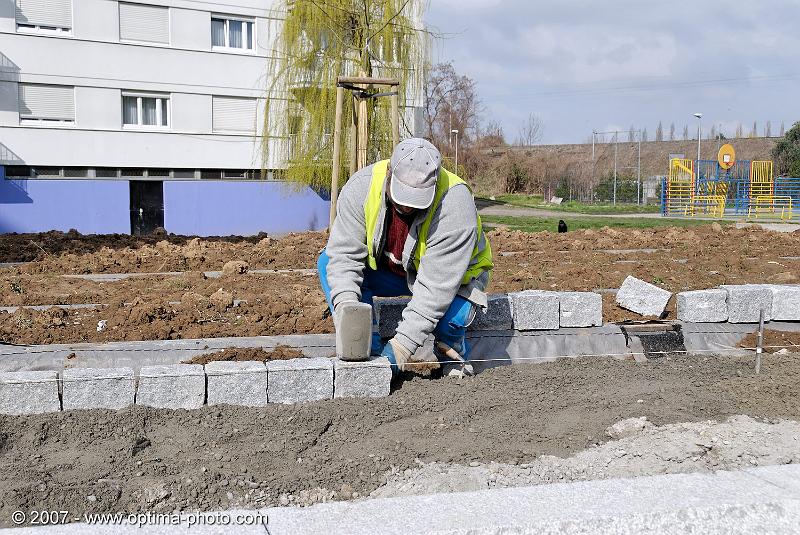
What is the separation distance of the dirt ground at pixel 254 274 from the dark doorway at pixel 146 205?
30.6 ft

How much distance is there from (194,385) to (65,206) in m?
19.1

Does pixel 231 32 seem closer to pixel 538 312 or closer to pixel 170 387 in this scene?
pixel 538 312

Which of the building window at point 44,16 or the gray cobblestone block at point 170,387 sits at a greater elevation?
the building window at point 44,16

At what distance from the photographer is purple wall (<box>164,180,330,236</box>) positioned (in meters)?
23.1

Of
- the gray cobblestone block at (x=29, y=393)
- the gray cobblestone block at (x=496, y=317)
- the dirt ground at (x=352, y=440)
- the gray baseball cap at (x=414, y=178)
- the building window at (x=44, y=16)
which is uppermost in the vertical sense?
the building window at (x=44, y=16)

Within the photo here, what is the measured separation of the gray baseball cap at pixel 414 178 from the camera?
443cm

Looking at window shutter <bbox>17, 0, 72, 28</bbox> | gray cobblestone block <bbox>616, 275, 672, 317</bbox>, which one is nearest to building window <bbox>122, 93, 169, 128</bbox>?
window shutter <bbox>17, 0, 72, 28</bbox>

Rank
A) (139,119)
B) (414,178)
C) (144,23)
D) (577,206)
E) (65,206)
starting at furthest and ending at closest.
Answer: (577,206) < (139,119) < (144,23) < (65,206) < (414,178)

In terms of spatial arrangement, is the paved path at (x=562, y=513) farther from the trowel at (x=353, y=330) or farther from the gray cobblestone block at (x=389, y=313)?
the gray cobblestone block at (x=389, y=313)

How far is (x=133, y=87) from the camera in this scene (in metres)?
22.0

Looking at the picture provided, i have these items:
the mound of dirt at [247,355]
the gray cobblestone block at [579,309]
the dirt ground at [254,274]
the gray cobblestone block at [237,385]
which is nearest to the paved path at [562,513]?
the gray cobblestone block at [237,385]

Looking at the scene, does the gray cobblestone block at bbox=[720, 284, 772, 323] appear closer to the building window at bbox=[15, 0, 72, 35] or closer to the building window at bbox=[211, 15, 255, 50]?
the building window at bbox=[15, 0, 72, 35]

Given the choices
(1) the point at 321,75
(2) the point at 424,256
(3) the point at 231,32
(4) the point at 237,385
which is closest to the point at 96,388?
(4) the point at 237,385

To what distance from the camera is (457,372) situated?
4984 millimetres
